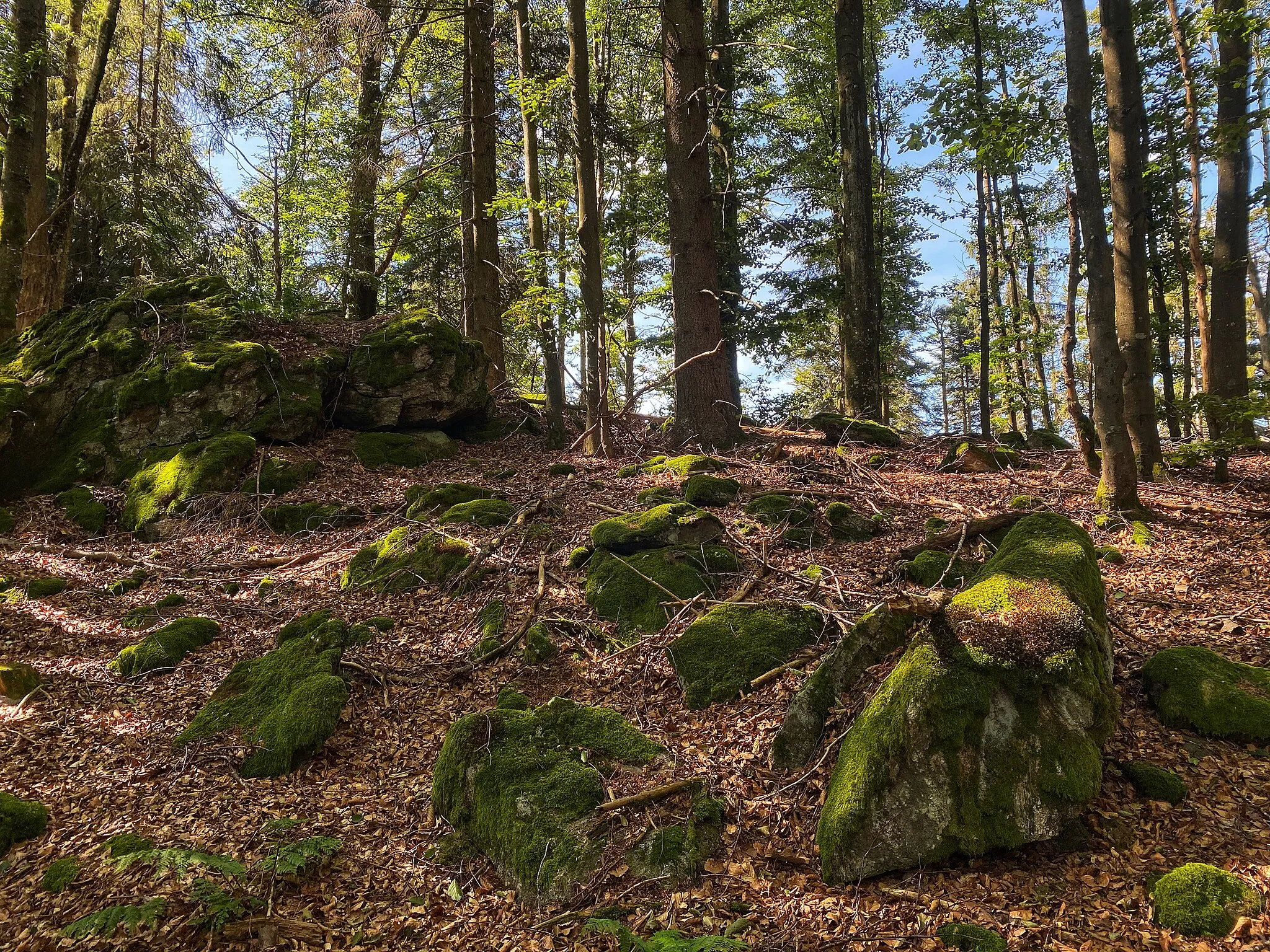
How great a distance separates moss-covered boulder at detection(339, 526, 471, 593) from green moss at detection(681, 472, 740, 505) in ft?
8.02

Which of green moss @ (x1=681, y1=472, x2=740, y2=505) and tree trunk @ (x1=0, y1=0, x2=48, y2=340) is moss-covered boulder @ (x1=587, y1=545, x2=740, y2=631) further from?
tree trunk @ (x1=0, y1=0, x2=48, y2=340)

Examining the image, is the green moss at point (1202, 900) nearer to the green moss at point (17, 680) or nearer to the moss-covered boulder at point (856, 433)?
the green moss at point (17, 680)

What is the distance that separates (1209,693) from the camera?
3.78 meters

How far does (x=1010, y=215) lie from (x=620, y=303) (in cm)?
1378

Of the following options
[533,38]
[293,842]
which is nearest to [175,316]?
[533,38]

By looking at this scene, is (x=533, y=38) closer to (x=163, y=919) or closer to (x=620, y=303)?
(x=620, y=303)

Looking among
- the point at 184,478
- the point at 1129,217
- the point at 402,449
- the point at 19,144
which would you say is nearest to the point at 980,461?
the point at 1129,217

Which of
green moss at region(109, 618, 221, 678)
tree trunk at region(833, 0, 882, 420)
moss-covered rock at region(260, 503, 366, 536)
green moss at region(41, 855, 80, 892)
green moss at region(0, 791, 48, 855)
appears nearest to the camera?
green moss at region(41, 855, 80, 892)

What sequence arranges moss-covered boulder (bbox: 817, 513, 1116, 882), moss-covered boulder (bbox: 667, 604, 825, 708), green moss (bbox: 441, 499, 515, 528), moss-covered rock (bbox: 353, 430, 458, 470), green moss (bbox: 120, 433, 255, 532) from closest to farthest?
1. moss-covered boulder (bbox: 817, 513, 1116, 882)
2. moss-covered boulder (bbox: 667, 604, 825, 708)
3. green moss (bbox: 441, 499, 515, 528)
4. green moss (bbox: 120, 433, 255, 532)
5. moss-covered rock (bbox: 353, 430, 458, 470)

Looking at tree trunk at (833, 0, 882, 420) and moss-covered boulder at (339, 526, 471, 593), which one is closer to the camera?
moss-covered boulder at (339, 526, 471, 593)

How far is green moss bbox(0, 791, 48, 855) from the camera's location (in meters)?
3.62

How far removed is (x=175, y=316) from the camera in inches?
405

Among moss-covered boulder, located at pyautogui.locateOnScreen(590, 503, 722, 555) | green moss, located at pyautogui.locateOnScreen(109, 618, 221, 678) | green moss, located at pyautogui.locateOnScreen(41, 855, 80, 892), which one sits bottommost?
green moss, located at pyautogui.locateOnScreen(41, 855, 80, 892)

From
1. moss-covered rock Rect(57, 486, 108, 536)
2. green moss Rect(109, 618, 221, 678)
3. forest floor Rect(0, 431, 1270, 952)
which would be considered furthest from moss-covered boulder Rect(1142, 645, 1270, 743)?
moss-covered rock Rect(57, 486, 108, 536)
